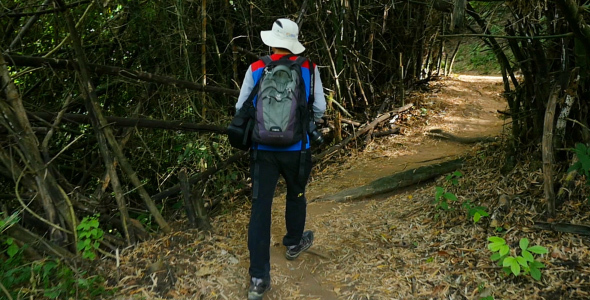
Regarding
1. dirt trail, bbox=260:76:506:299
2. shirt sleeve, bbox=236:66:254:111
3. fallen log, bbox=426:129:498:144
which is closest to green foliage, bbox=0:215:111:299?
dirt trail, bbox=260:76:506:299

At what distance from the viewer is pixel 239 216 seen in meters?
4.78

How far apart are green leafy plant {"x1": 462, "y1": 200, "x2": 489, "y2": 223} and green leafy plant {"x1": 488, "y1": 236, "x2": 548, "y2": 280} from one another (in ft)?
1.64

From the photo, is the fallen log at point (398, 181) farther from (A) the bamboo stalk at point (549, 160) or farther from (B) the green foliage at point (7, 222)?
(B) the green foliage at point (7, 222)

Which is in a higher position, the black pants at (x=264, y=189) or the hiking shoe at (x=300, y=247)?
the black pants at (x=264, y=189)

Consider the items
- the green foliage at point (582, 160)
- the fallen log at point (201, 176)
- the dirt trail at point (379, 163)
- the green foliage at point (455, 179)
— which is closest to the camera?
the green foliage at point (582, 160)

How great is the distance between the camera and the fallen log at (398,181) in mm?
5230

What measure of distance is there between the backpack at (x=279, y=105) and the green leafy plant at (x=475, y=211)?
63.1 inches

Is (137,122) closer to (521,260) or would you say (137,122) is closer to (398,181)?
(398,181)

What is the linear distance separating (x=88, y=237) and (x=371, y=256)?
216 cm

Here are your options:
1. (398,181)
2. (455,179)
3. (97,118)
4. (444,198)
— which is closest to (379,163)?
(398,181)

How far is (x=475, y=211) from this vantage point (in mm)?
3623

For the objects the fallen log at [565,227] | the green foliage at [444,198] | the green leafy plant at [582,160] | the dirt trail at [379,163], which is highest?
the green leafy plant at [582,160]

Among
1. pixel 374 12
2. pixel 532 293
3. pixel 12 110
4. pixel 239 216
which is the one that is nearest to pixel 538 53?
pixel 532 293

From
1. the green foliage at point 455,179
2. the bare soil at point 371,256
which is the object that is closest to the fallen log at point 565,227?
the bare soil at point 371,256
